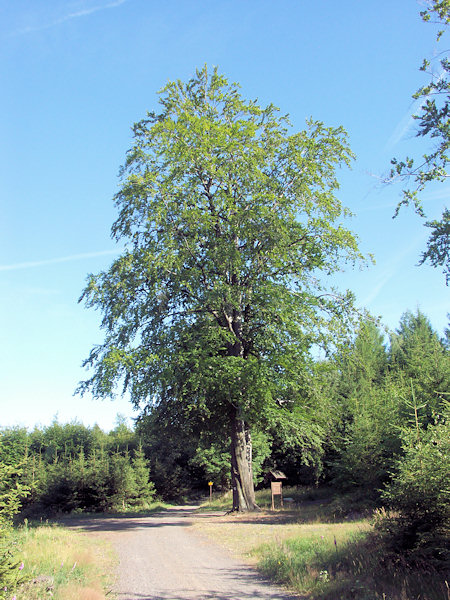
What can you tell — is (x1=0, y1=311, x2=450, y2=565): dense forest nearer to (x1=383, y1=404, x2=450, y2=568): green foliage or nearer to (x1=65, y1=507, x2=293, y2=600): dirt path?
(x1=383, y1=404, x2=450, y2=568): green foliage

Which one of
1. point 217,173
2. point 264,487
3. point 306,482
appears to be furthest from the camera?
point 264,487

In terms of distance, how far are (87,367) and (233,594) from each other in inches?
541

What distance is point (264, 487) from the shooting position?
47031mm

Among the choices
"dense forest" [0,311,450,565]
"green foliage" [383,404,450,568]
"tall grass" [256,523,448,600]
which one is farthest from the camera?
"dense forest" [0,311,450,565]

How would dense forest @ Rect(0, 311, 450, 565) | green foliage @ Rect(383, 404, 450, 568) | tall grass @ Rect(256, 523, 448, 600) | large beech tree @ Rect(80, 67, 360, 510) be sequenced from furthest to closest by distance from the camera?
large beech tree @ Rect(80, 67, 360, 510), dense forest @ Rect(0, 311, 450, 565), green foliage @ Rect(383, 404, 450, 568), tall grass @ Rect(256, 523, 448, 600)

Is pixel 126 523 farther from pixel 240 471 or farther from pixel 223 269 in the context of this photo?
pixel 223 269

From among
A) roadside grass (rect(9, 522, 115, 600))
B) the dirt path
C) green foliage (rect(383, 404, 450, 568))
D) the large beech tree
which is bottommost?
the dirt path

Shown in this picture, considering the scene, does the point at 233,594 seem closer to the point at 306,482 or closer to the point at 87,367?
the point at 87,367

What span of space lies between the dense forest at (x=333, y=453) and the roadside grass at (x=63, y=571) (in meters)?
1.11

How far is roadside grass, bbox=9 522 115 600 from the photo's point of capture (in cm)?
680

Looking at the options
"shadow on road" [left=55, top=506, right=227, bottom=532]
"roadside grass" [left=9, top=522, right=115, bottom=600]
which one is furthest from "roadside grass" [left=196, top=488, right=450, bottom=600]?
"shadow on road" [left=55, top=506, right=227, bottom=532]

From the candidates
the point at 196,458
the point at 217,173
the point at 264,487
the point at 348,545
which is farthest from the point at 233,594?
the point at 264,487

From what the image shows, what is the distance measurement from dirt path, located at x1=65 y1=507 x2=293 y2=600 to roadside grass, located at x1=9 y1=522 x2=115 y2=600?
379mm

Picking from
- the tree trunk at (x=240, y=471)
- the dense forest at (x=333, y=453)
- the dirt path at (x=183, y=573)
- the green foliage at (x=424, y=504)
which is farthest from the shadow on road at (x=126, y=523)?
the green foliage at (x=424, y=504)
